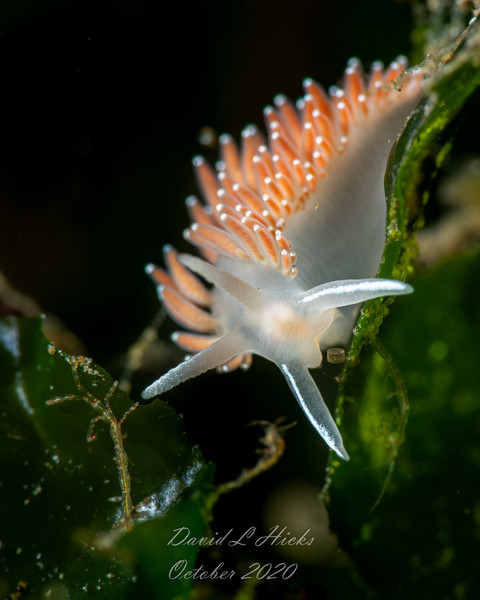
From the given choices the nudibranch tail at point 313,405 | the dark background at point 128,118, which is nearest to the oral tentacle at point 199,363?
the nudibranch tail at point 313,405

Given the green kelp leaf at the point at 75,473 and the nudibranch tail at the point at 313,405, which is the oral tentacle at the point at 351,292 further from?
the green kelp leaf at the point at 75,473

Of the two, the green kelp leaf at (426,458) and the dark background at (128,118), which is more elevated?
the dark background at (128,118)

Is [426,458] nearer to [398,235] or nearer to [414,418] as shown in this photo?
[414,418]

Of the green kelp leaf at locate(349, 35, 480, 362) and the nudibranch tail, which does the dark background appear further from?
the green kelp leaf at locate(349, 35, 480, 362)

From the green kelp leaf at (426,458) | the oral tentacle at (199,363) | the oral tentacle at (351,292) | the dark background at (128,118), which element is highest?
the dark background at (128,118)

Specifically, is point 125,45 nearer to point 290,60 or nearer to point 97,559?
point 290,60

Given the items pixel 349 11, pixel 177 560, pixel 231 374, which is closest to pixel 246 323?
pixel 231 374

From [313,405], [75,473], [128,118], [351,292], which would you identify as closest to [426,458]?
[313,405]

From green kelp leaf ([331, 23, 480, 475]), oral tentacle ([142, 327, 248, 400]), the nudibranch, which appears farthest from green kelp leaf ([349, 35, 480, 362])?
oral tentacle ([142, 327, 248, 400])
